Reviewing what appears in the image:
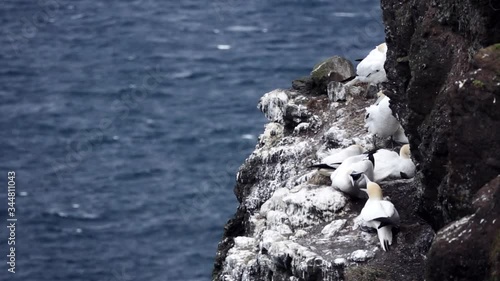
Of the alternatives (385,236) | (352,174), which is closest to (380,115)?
(352,174)

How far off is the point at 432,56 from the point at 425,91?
45 cm

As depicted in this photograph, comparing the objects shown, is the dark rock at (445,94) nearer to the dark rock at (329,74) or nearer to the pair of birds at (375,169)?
the pair of birds at (375,169)

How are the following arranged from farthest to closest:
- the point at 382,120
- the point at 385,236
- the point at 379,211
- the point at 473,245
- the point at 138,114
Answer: the point at 138,114 → the point at 382,120 → the point at 379,211 → the point at 385,236 → the point at 473,245

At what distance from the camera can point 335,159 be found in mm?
17828

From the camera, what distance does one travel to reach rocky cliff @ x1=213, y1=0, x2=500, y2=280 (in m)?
12.6

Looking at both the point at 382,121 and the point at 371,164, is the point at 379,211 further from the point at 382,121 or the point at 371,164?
the point at 382,121

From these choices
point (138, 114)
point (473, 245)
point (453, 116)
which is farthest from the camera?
point (138, 114)

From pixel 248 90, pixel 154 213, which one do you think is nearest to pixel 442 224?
pixel 154 213

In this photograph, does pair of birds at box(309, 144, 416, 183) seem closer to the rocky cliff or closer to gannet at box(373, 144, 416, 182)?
gannet at box(373, 144, 416, 182)

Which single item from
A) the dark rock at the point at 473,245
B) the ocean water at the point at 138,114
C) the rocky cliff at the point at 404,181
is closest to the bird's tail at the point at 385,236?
the rocky cliff at the point at 404,181

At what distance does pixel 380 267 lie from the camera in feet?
49.3

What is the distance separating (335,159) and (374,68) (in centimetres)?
254

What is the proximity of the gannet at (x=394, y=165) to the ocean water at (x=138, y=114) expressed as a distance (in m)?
25.6

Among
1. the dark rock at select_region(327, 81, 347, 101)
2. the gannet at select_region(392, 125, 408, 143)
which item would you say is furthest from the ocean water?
the gannet at select_region(392, 125, 408, 143)
